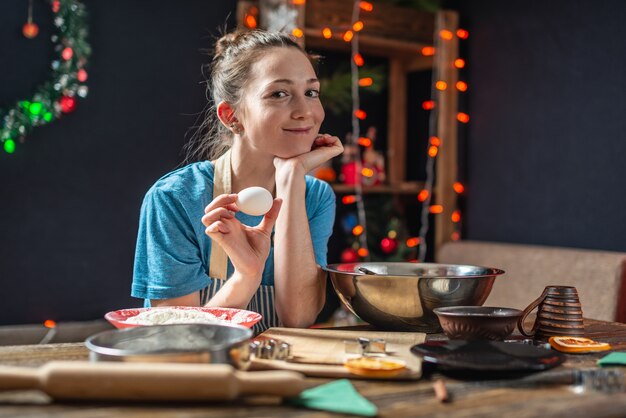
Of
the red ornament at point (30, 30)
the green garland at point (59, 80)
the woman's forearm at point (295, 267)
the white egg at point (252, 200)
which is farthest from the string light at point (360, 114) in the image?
the white egg at point (252, 200)

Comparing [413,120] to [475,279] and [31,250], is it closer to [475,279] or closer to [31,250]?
[31,250]

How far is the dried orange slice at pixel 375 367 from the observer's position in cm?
104

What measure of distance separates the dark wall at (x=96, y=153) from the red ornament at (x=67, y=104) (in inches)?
1.6

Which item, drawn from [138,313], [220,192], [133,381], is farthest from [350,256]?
[133,381]

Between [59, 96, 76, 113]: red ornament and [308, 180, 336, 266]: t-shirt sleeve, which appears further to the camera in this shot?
[59, 96, 76, 113]: red ornament

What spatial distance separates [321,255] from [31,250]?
1.76m

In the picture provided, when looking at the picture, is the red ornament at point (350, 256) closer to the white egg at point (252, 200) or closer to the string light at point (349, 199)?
the string light at point (349, 199)

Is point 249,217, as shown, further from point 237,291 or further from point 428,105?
point 428,105

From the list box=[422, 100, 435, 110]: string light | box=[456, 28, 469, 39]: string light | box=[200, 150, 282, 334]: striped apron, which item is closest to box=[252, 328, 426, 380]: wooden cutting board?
box=[200, 150, 282, 334]: striped apron

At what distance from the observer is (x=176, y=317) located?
50.6 inches

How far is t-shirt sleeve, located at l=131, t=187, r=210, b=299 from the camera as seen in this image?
172cm

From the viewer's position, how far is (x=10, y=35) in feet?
10.3

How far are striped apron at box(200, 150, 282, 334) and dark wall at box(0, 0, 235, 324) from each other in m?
1.56

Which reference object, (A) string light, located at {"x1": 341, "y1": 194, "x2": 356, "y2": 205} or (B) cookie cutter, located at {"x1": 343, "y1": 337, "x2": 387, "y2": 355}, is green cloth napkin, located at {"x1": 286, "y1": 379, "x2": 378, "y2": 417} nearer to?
(B) cookie cutter, located at {"x1": 343, "y1": 337, "x2": 387, "y2": 355}
